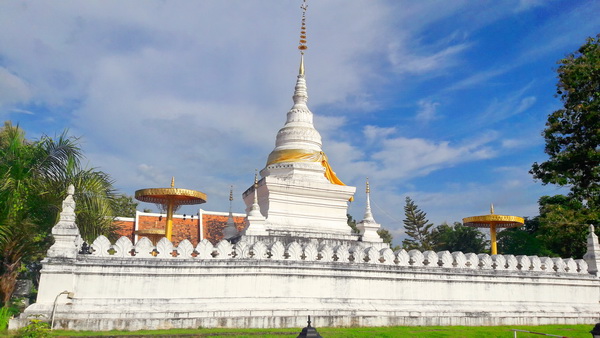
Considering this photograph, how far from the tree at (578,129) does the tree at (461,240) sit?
22.4m

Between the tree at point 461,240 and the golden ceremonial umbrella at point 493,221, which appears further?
the tree at point 461,240

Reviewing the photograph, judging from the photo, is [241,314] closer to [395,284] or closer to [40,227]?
[395,284]

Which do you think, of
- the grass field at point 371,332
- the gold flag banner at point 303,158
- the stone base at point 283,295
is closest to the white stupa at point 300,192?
the gold flag banner at point 303,158

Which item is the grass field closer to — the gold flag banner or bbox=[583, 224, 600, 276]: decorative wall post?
bbox=[583, 224, 600, 276]: decorative wall post

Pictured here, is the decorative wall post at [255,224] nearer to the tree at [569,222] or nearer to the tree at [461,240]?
the tree at [569,222]

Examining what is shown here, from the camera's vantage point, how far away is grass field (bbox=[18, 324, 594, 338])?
34.2 feet

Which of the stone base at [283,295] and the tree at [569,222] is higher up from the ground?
the tree at [569,222]

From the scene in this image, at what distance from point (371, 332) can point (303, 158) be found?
10902mm

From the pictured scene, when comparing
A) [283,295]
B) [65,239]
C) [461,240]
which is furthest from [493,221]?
[461,240]

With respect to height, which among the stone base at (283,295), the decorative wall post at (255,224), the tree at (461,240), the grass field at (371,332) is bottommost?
the grass field at (371,332)

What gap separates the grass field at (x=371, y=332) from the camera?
10.4 m

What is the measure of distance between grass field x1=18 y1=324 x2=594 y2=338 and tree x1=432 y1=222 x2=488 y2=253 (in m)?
30.7

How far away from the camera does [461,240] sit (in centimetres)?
4512

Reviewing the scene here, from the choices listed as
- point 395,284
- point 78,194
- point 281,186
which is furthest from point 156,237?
point 395,284
